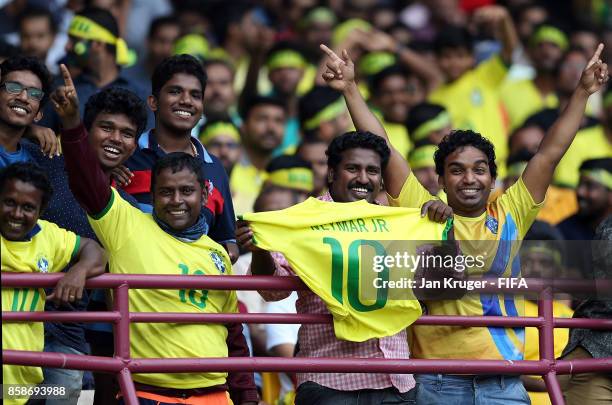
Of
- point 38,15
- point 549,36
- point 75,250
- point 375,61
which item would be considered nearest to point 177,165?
point 75,250

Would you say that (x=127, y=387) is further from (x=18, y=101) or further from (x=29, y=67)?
(x=29, y=67)

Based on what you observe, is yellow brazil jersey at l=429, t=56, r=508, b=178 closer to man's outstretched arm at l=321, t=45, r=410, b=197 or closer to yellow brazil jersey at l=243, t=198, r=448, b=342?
man's outstretched arm at l=321, t=45, r=410, b=197

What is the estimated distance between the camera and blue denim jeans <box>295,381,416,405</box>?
680cm

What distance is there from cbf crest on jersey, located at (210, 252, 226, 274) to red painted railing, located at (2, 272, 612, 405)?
350 millimetres

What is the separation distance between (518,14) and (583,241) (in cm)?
498

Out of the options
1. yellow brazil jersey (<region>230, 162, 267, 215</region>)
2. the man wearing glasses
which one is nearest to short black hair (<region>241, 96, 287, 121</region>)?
yellow brazil jersey (<region>230, 162, 267, 215</region>)

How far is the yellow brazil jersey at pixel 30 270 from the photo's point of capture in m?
6.29

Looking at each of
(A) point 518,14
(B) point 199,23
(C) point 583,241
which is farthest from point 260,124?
(A) point 518,14

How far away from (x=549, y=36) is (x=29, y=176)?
8081mm

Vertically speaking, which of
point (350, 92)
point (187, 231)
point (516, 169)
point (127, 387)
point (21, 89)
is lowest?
point (127, 387)

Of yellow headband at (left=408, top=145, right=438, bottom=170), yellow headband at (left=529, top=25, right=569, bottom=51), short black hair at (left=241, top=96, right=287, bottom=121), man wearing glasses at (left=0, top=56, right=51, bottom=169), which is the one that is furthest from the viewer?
yellow headband at (left=529, top=25, right=569, bottom=51)

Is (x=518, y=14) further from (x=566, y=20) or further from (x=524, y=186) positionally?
(x=524, y=186)

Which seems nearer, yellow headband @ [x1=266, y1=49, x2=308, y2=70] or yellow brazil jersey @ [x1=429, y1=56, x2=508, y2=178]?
yellow headband @ [x1=266, y1=49, x2=308, y2=70]

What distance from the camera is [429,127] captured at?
37.5ft
